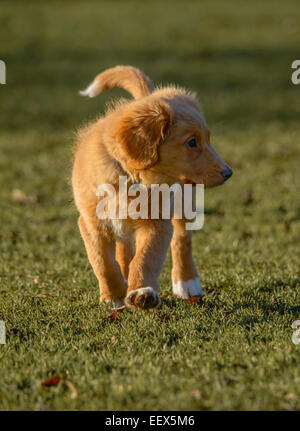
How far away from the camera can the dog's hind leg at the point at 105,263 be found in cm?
435

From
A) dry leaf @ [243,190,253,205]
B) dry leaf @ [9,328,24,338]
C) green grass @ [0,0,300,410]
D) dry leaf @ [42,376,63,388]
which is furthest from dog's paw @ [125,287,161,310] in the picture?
dry leaf @ [243,190,253,205]

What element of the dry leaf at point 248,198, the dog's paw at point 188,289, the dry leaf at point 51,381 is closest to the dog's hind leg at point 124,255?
the dog's paw at point 188,289

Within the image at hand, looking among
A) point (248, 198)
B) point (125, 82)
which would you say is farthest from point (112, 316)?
point (248, 198)

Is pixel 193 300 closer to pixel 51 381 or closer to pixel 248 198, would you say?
pixel 51 381

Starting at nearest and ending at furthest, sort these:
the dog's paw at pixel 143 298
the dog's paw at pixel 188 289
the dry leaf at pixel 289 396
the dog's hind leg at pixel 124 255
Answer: the dry leaf at pixel 289 396 < the dog's paw at pixel 143 298 < the dog's paw at pixel 188 289 < the dog's hind leg at pixel 124 255

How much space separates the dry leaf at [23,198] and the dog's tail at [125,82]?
3.43 metres

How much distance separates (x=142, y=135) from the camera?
394 cm

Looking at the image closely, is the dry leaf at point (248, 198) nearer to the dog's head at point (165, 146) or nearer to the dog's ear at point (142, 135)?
the dog's head at point (165, 146)

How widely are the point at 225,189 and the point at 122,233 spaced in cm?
447

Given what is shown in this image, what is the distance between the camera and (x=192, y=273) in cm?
479

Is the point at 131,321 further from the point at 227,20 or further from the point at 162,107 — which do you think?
the point at 227,20

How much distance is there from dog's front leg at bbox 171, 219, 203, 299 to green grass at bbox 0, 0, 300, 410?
0.42 ft

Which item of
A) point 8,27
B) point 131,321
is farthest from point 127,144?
point 8,27

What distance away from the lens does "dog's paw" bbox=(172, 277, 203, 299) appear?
465 centimetres
